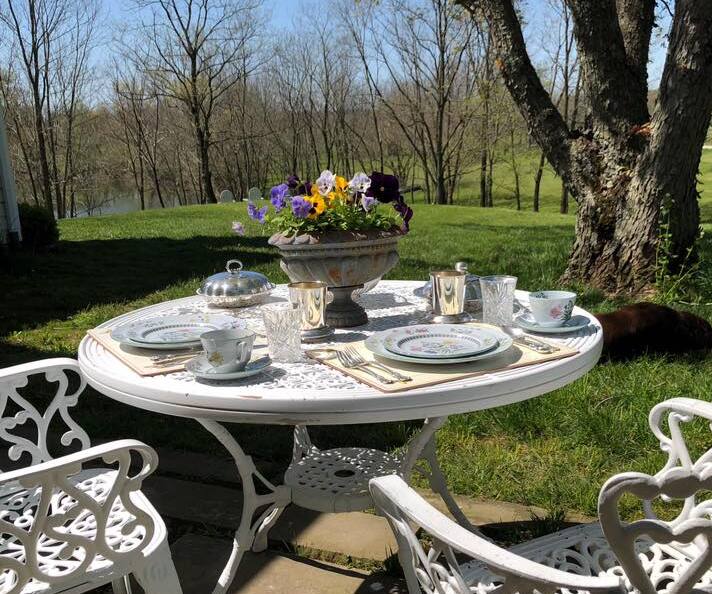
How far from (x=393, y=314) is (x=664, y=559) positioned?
1.04 meters

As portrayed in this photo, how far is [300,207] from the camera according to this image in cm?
175

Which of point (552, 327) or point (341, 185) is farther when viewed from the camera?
point (341, 185)

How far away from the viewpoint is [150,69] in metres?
21.1

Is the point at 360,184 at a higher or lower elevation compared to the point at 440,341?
higher

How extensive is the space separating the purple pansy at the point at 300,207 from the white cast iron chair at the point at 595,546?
0.90m

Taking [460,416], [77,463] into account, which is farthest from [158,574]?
[460,416]

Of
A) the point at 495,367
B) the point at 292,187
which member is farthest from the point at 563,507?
the point at 292,187

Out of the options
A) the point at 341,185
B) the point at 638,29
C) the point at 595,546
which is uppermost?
the point at 638,29

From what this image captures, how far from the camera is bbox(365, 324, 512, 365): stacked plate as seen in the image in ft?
4.71

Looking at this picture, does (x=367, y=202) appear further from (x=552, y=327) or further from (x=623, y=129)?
(x=623, y=129)

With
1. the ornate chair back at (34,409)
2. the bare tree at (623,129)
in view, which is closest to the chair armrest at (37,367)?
the ornate chair back at (34,409)

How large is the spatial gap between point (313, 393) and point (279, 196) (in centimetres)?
80

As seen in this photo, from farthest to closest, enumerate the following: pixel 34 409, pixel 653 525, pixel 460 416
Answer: pixel 460 416
pixel 34 409
pixel 653 525

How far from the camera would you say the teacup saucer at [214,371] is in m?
1.39
